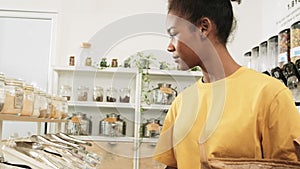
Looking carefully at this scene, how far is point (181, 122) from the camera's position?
119cm

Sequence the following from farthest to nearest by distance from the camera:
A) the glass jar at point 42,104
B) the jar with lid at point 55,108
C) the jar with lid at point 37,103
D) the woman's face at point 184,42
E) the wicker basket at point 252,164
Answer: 1. the jar with lid at point 55,108
2. the glass jar at point 42,104
3. the jar with lid at point 37,103
4. the woman's face at point 184,42
5. the wicker basket at point 252,164

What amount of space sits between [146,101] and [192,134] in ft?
8.68

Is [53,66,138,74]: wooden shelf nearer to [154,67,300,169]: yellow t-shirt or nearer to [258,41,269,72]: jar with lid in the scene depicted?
[258,41,269,72]: jar with lid

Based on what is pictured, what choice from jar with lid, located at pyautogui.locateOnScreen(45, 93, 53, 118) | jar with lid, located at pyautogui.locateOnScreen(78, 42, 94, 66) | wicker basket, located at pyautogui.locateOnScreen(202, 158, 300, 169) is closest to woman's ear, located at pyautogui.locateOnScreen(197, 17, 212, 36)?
wicker basket, located at pyautogui.locateOnScreen(202, 158, 300, 169)

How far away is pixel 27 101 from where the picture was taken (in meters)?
1.56

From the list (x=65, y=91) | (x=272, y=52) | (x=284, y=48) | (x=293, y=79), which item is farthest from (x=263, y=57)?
(x=65, y=91)

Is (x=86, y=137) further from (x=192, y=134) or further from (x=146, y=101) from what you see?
(x=192, y=134)

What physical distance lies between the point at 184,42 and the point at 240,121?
252 millimetres

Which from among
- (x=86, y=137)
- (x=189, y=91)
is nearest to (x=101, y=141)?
(x=86, y=137)

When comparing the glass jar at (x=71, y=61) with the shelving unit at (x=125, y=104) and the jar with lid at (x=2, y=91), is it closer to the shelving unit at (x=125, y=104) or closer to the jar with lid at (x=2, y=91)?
the shelving unit at (x=125, y=104)

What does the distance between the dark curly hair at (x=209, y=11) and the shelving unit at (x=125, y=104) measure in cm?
256

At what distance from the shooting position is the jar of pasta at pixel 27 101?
153 cm

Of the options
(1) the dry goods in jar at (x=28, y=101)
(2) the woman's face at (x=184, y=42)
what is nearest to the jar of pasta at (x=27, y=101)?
(1) the dry goods in jar at (x=28, y=101)

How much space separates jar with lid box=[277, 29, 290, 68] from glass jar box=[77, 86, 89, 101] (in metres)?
2.14
